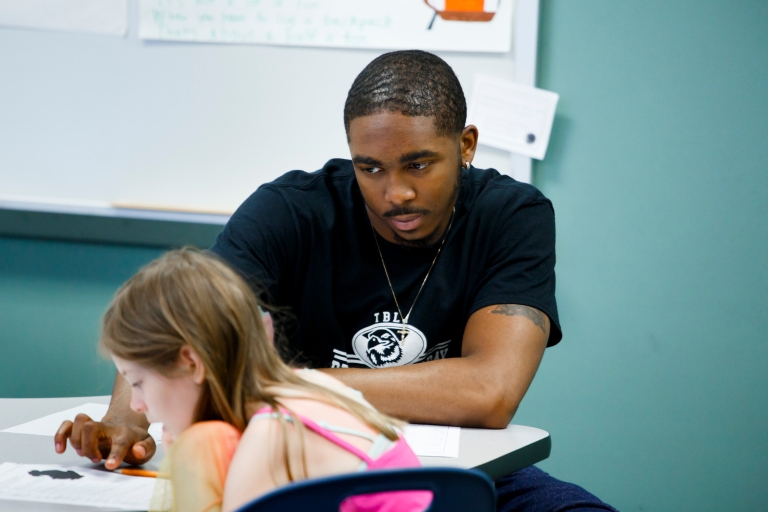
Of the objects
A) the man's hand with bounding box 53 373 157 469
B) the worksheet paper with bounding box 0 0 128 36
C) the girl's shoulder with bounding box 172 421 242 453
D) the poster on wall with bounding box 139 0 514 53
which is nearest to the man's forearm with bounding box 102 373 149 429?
the man's hand with bounding box 53 373 157 469

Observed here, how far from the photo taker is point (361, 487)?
0.65 meters

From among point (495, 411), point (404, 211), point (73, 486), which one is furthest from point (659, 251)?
point (73, 486)

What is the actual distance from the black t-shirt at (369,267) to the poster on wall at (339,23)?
2.32 feet

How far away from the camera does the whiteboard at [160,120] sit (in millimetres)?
2301

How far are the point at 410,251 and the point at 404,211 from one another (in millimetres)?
157

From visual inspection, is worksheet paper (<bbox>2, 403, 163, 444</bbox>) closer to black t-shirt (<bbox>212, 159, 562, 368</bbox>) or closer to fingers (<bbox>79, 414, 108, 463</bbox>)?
fingers (<bbox>79, 414, 108, 463</bbox>)

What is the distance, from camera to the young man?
1.46 m

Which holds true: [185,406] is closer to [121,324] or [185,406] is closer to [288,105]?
[121,324]

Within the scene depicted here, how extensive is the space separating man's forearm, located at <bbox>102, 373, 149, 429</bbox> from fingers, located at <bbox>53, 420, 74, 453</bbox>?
7 cm

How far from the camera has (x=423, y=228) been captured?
1563 millimetres

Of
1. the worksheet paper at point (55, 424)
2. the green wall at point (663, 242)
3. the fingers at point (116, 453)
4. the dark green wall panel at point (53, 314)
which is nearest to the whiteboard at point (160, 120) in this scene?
the dark green wall panel at point (53, 314)

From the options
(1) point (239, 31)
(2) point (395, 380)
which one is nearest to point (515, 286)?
(2) point (395, 380)

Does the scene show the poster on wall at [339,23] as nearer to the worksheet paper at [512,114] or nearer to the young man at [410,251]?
the worksheet paper at [512,114]

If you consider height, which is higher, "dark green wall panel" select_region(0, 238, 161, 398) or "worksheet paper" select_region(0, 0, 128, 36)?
"worksheet paper" select_region(0, 0, 128, 36)
